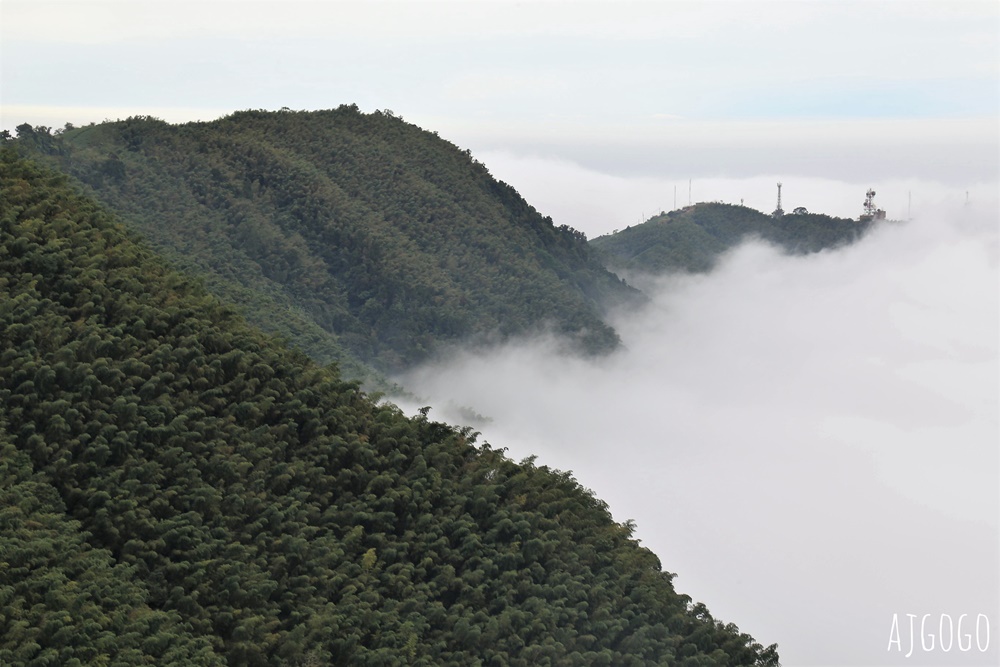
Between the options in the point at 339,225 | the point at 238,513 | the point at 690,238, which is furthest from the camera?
the point at 690,238

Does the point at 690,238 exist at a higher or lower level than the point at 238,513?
higher

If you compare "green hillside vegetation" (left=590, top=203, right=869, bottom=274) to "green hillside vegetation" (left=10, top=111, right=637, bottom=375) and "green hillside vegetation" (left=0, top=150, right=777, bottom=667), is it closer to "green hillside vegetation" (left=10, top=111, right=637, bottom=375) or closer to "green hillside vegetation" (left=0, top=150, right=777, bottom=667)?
"green hillside vegetation" (left=10, top=111, right=637, bottom=375)

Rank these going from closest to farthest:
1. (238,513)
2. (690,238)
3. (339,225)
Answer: (238,513) < (339,225) < (690,238)

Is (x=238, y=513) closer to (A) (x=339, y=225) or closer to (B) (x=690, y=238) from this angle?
(A) (x=339, y=225)

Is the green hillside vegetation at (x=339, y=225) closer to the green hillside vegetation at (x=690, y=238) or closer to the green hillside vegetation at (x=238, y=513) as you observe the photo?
the green hillside vegetation at (x=238, y=513)

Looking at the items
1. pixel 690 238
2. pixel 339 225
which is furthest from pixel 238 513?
pixel 690 238

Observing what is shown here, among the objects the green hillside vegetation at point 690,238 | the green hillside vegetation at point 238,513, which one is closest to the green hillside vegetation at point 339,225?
the green hillside vegetation at point 238,513

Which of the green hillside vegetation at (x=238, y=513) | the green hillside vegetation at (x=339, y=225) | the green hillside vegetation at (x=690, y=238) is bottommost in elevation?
the green hillside vegetation at (x=238, y=513)
